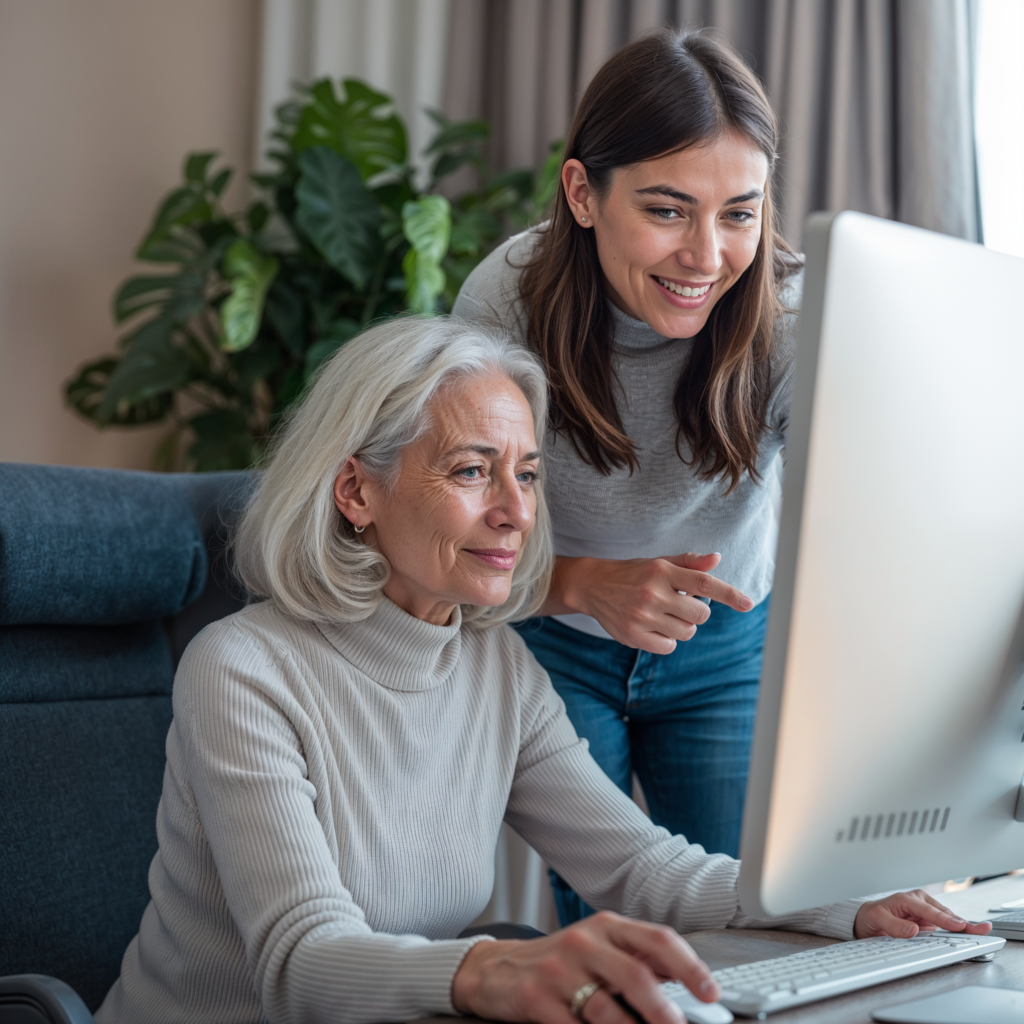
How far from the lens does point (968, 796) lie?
77 cm

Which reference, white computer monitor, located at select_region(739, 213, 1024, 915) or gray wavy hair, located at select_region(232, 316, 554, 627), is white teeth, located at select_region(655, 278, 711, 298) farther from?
white computer monitor, located at select_region(739, 213, 1024, 915)

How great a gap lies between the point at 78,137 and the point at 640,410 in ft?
7.13

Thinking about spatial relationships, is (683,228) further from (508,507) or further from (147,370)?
(147,370)

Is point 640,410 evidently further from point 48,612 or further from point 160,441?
point 160,441

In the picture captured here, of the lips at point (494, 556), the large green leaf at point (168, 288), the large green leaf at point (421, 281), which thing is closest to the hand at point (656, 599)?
the lips at point (494, 556)

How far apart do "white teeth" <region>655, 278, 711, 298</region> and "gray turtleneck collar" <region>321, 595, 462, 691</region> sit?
0.46m

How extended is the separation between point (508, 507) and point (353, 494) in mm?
172

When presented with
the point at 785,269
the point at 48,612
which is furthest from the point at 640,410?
the point at 48,612

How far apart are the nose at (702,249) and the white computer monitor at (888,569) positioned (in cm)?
49

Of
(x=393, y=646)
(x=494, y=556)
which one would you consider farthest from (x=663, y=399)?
(x=393, y=646)

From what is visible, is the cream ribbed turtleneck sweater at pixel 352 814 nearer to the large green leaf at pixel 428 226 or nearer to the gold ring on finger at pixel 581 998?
the gold ring on finger at pixel 581 998

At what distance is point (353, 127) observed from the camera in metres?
2.77

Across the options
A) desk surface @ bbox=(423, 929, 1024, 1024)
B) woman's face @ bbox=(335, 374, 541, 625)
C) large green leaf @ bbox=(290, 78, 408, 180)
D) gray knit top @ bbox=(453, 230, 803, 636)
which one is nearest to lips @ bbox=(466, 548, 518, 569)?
woman's face @ bbox=(335, 374, 541, 625)

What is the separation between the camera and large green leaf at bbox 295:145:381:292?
261 cm
